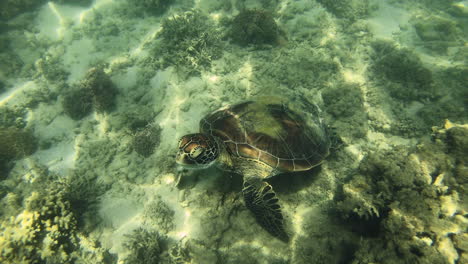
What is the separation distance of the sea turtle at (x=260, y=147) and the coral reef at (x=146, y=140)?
1.28m

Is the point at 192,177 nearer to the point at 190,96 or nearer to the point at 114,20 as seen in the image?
the point at 190,96

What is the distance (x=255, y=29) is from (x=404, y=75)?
12.7ft

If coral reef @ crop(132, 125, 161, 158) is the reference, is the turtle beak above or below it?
above

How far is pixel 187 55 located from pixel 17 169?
4666 millimetres

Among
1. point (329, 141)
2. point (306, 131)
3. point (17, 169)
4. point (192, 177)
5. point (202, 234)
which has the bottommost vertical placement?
point (17, 169)

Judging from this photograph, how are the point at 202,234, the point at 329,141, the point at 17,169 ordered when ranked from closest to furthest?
1. the point at 202,234
2. the point at 329,141
3. the point at 17,169

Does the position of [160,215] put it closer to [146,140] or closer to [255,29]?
[146,140]

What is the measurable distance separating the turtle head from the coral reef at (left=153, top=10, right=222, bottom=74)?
2993 mm

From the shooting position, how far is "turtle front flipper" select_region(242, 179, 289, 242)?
2.96 meters

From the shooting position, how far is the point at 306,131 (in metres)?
3.57

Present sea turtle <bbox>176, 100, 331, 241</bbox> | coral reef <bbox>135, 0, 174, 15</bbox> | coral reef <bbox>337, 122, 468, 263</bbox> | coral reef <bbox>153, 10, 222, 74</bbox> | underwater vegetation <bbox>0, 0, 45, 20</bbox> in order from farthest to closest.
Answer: underwater vegetation <bbox>0, 0, 45, 20</bbox>
coral reef <bbox>135, 0, 174, 15</bbox>
coral reef <bbox>153, 10, 222, 74</bbox>
sea turtle <bbox>176, 100, 331, 241</bbox>
coral reef <bbox>337, 122, 468, 263</bbox>

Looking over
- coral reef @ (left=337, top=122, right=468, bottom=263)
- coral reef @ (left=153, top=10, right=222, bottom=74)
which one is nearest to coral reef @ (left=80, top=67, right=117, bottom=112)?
coral reef @ (left=153, top=10, right=222, bottom=74)

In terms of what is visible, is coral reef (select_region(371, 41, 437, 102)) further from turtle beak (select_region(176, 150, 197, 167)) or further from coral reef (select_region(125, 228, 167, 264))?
coral reef (select_region(125, 228, 167, 264))

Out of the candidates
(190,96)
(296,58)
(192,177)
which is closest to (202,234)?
(192,177)
